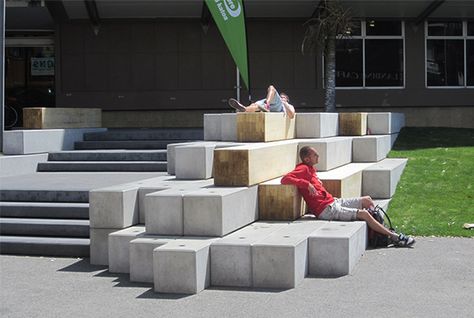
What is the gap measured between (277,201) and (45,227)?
3199 mm

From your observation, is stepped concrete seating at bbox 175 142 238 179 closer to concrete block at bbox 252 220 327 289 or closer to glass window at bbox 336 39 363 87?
concrete block at bbox 252 220 327 289

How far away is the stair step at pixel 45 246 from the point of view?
943 cm

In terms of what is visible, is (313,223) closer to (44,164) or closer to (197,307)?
(197,307)

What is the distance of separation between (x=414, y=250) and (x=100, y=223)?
158 inches

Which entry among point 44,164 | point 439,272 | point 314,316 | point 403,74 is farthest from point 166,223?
point 403,74

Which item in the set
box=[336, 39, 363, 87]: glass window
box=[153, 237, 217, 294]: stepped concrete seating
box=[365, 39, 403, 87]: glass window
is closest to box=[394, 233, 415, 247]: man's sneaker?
box=[153, 237, 217, 294]: stepped concrete seating

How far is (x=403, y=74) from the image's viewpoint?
23.7 metres

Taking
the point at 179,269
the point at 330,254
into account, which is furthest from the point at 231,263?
the point at 330,254

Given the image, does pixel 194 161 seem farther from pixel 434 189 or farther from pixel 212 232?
pixel 434 189

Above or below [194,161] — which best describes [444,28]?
above

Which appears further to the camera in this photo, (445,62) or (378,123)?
(445,62)

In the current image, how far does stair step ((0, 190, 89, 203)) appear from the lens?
10539mm

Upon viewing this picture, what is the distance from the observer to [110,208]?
8.91 meters

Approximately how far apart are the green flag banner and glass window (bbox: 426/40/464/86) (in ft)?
31.3
